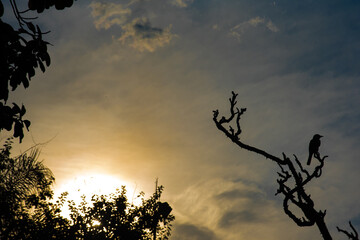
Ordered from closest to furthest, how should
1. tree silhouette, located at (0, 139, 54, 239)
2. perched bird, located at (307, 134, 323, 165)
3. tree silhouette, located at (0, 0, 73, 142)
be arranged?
tree silhouette, located at (0, 0, 73, 142)
perched bird, located at (307, 134, 323, 165)
tree silhouette, located at (0, 139, 54, 239)

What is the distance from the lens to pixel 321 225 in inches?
184

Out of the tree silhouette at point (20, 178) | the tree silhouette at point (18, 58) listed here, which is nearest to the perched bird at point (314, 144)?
the tree silhouette at point (18, 58)

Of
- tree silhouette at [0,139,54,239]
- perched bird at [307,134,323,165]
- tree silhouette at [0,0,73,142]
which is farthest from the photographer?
tree silhouette at [0,139,54,239]

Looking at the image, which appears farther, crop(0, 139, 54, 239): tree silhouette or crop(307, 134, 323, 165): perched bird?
crop(0, 139, 54, 239): tree silhouette

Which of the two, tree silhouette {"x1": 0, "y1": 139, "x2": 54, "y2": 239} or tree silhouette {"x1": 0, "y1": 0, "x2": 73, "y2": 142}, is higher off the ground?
tree silhouette {"x1": 0, "y1": 139, "x2": 54, "y2": 239}

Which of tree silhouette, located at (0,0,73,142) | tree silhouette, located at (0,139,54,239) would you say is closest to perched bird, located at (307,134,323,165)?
tree silhouette, located at (0,0,73,142)

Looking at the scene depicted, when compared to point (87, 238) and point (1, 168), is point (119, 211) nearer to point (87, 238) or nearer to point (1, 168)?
point (87, 238)

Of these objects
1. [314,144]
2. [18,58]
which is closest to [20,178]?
[18,58]

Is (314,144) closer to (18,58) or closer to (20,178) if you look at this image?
(18,58)

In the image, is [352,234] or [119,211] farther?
[119,211]

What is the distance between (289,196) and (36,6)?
16.3 ft

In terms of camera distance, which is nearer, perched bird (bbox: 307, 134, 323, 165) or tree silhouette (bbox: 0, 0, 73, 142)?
tree silhouette (bbox: 0, 0, 73, 142)

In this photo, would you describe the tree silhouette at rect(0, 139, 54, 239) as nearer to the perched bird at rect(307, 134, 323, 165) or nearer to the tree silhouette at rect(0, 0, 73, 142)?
the tree silhouette at rect(0, 0, 73, 142)

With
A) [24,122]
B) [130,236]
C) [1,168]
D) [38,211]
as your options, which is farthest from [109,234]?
[24,122]
